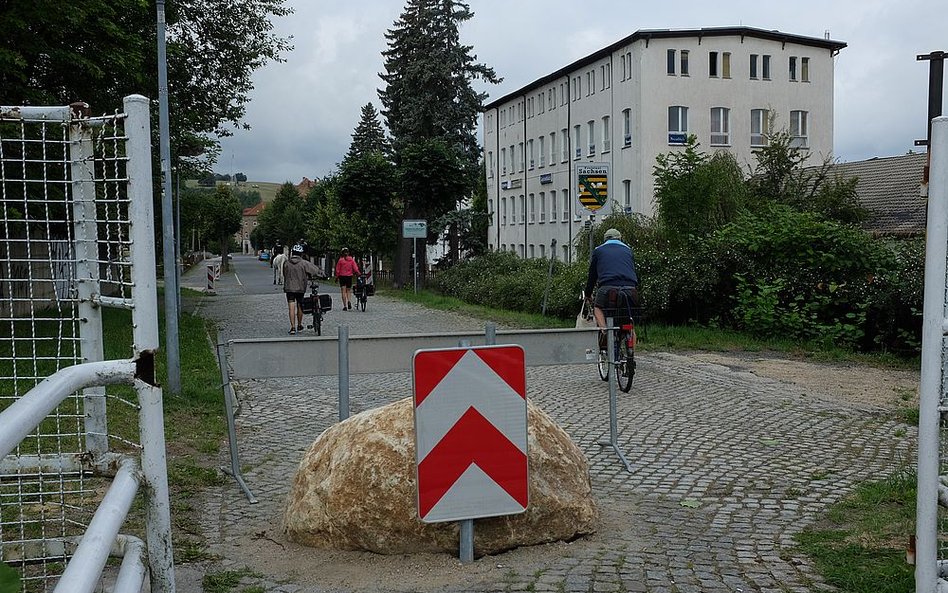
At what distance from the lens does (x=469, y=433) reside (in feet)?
16.9

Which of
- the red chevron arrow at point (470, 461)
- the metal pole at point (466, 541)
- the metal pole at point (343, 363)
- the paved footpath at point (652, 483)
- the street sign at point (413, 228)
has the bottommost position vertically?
the paved footpath at point (652, 483)

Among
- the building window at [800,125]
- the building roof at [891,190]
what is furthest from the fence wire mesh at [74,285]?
the building window at [800,125]

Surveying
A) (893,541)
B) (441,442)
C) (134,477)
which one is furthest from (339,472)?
(893,541)

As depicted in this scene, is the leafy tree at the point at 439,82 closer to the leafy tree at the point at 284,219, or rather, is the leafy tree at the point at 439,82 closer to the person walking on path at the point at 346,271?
the person walking on path at the point at 346,271

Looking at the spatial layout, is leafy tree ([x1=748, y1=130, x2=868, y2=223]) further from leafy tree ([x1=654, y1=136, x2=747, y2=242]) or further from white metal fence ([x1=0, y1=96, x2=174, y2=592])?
white metal fence ([x1=0, y1=96, x2=174, y2=592])

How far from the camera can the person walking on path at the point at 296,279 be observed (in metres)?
20.3

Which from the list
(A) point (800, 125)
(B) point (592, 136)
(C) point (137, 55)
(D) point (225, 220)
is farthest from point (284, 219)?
(C) point (137, 55)

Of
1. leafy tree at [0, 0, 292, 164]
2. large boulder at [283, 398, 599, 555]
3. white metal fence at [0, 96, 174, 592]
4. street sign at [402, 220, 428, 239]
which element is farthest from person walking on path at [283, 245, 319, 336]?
street sign at [402, 220, 428, 239]

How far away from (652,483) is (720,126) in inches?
1962

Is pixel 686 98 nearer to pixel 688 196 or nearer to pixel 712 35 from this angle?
pixel 712 35

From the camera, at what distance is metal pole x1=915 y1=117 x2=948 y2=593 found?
3.46 metres

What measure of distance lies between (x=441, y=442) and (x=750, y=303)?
14002 mm

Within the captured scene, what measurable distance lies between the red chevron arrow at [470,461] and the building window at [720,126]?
51269mm

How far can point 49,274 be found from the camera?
4031 mm
